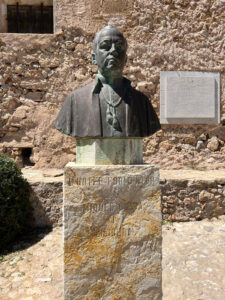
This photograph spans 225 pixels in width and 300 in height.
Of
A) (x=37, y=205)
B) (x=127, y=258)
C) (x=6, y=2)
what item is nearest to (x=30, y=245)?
(x=37, y=205)

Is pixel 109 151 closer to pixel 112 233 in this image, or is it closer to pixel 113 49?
pixel 112 233

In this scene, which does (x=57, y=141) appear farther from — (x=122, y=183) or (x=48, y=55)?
(x=122, y=183)

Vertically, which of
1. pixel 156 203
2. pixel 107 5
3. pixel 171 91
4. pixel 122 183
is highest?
pixel 107 5

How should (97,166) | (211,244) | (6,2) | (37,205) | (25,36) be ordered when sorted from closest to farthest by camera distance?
1. (97,166)
2. (211,244)
3. (37,205)
4. (25,36)
5. (6,2)

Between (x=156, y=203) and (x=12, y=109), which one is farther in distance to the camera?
(x=12, y=109)

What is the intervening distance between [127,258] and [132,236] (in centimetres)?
17

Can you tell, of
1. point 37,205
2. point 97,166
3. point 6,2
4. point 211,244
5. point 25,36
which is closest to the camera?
point 97,166

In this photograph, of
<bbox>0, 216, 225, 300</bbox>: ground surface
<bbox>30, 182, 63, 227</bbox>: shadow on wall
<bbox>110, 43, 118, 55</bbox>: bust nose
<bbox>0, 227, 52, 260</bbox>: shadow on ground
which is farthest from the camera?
<bbox>30, 182, 63, 227</bbox>: shadow on wall

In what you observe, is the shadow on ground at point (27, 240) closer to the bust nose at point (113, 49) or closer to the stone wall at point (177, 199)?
the stone wall at point (177, 199)

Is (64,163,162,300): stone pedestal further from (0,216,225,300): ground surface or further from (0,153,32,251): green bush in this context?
(0,153,32,251): green bush

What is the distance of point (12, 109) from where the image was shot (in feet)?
17.6

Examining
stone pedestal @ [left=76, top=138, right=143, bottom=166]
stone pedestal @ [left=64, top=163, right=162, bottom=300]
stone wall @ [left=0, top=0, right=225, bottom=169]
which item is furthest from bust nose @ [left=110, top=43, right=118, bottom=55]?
stone wall @ [left=0, top=0, right=225, bottom=169]

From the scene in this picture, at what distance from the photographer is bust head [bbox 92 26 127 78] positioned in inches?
82.4

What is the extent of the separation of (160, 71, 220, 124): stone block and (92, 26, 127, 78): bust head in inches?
130
